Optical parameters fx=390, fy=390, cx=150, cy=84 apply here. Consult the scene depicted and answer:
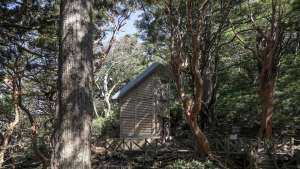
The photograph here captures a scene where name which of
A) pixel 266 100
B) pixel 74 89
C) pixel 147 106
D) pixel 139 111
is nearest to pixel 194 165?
pixel 266 100

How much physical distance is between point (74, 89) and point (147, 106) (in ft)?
70.7

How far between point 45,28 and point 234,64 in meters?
16.7

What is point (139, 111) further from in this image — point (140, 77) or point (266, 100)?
point (266, 100)

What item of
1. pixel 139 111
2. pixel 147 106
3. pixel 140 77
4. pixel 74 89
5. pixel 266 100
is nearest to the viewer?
pixel 74 89

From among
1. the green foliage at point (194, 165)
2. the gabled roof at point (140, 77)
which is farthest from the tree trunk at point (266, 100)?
the gabled roof at point (140, 77)

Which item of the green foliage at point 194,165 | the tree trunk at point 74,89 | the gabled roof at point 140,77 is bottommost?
the green foliage at point 194,165

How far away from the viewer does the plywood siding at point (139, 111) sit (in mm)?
26359

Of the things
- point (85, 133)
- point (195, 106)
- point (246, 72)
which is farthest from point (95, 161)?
point (85, 133)

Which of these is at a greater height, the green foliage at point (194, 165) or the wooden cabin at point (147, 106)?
the wooden cabin at point (147, 106)

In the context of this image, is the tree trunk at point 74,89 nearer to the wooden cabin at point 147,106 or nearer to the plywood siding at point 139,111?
the wooden cabin at point 147,106

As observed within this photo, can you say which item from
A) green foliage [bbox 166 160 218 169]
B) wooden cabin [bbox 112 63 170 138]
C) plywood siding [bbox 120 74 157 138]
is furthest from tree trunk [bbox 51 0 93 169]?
plywood siding [bbox 120 74 157 138]

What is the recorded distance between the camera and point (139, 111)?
87.7ft

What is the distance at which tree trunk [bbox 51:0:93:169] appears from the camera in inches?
192

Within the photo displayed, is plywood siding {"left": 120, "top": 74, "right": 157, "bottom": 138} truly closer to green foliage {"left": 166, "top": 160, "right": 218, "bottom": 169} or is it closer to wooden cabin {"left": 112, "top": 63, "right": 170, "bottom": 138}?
wooden cabin {"left": 112, "top": 63, "right": 170, "bottom": 138}
